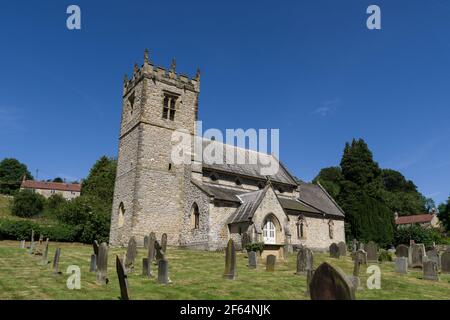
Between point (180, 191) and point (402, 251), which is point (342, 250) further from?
point (180, 191)

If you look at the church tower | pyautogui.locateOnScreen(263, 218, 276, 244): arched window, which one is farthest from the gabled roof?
the church tower

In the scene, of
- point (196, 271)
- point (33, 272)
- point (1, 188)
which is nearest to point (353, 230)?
point (196, 271)

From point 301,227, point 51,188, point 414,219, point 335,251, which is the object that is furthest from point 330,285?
point 51,188

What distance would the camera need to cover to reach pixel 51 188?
303ft

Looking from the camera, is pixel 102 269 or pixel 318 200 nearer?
pixel 102 269

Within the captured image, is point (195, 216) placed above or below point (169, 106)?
below

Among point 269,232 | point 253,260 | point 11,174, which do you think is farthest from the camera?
point 11,174

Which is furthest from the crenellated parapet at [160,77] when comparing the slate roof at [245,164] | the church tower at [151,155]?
the slate roof at [245,164]

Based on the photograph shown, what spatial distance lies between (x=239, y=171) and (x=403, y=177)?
71.9 m

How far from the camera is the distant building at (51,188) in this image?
89625mm

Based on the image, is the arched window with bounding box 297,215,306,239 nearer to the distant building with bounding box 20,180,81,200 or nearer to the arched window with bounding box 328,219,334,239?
the arched window with bounding box 328,219,334,239

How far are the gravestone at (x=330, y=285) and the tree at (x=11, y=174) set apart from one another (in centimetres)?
10129

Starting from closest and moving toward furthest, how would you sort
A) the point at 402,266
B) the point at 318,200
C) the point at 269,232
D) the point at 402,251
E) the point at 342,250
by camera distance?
the point at 402,266 < the point at 402,251 < the point at 342,250 < the point at 269,232 < the point at 318,200

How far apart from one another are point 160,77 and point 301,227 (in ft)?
53.9
